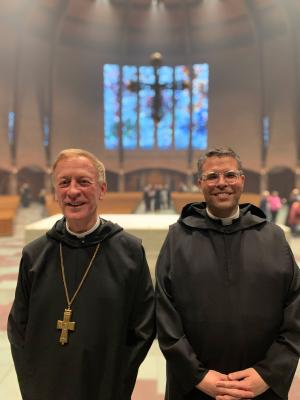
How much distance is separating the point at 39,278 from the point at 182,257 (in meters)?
0.67

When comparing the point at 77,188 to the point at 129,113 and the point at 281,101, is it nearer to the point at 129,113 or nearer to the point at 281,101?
the point at 281,101

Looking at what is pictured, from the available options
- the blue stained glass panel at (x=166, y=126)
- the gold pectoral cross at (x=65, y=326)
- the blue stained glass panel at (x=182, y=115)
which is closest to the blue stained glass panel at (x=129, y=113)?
the blue stained glass panel at (x=166, y=126)

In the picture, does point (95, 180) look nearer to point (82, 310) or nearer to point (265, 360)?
point (82, 310)

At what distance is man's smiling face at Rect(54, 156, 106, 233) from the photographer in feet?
5.85

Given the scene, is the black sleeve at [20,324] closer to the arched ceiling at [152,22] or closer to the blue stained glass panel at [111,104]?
the arched ceiling at [152,22]

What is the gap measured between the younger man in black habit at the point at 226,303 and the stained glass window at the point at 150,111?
1044 inches

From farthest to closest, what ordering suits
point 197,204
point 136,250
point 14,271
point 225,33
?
point 225,33 → point 14,271 → point 197,204 → point 136,250

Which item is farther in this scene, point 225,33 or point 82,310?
point 225,33

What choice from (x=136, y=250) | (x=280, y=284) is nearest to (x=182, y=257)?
(x=136, y=250)

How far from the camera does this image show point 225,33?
27.0 metres

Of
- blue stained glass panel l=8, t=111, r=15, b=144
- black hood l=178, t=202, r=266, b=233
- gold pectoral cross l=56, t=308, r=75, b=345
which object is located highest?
blue stained glass panel l=8, t=111, r=15, b=144

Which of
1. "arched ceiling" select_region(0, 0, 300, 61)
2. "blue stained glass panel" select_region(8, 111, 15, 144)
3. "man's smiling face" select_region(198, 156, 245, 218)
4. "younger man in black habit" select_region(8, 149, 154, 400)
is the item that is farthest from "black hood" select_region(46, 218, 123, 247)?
"arched ceiling" select_region(0, 0, 300, 61)

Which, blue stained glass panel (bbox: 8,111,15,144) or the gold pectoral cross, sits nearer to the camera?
the gold pectoral cross

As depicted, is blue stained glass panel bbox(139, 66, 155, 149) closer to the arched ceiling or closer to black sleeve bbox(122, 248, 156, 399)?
the arched ceiling
